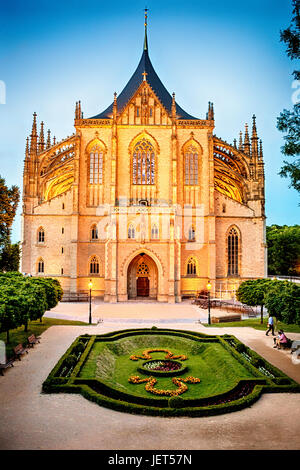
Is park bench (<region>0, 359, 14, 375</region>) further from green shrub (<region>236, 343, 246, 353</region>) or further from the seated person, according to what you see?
the seated person

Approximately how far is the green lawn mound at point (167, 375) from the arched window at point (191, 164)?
23.4 m

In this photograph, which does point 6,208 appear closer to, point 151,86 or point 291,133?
point 291,133

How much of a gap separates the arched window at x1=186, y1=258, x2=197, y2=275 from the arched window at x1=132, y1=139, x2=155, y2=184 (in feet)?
34.8

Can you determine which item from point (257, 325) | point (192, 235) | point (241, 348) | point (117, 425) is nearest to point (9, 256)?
point (241, 348)

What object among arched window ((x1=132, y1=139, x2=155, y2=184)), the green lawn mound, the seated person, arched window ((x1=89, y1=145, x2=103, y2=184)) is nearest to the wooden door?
arched window ((x1=132, y1=139, x2=155, y2=184))

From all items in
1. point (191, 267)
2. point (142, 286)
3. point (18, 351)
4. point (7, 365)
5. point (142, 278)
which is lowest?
point (7, 365)

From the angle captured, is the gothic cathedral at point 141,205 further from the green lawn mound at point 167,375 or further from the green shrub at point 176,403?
the green shrub at point 176,403

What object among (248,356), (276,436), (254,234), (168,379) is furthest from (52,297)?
(254,234)

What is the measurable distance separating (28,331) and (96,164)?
23.5 meters

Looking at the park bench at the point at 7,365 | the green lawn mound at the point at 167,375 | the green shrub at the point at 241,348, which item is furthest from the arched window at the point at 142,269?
the park bench at the point at 7,365

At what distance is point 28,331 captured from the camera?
23.8 metres

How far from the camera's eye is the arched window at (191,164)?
4181 cm

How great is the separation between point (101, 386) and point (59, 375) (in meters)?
2.36

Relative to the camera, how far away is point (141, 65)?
1908 inches
